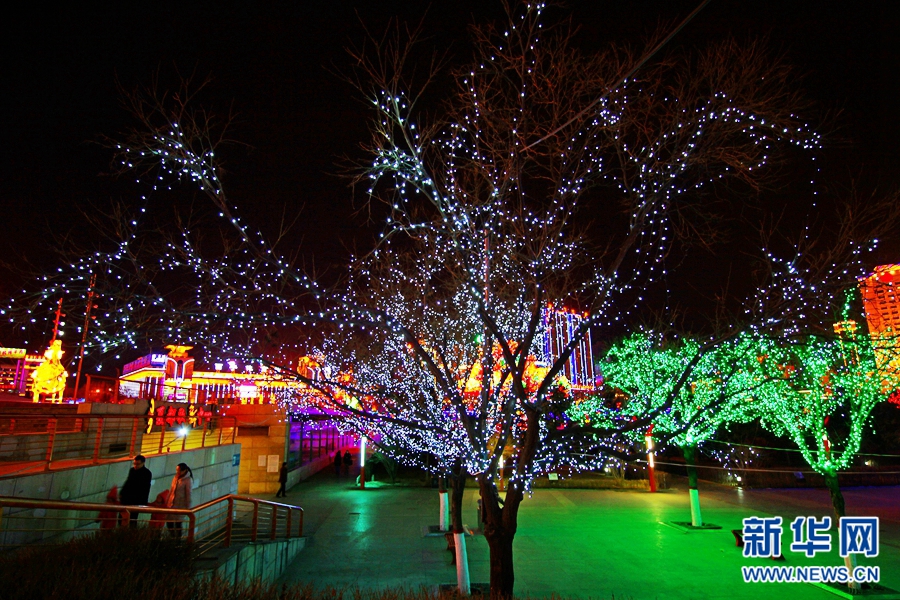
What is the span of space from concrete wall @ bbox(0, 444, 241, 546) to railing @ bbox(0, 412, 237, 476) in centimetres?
27

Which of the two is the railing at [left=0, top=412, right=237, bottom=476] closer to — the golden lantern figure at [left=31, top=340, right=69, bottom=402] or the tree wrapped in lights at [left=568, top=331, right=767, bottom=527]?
the tree wrapped in lights at [left=568, top=331, right=767, bottom=527]

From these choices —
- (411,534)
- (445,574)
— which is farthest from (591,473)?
(445,574)

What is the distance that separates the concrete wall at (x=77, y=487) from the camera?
633cm

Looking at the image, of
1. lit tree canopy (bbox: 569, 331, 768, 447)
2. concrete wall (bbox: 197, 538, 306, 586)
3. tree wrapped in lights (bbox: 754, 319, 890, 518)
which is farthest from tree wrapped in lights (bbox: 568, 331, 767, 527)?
concrete wall (bbox: 197, 538, 306, 586)

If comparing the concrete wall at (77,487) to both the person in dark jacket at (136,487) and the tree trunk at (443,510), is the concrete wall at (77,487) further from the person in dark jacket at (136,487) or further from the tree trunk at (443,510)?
the tree trunk at (443,510)

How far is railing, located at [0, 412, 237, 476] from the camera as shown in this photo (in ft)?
26.2

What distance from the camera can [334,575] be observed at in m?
9.90

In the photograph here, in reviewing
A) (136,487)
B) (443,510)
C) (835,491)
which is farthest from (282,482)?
(835,491)

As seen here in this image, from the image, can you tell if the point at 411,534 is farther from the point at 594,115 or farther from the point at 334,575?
the point at 594,115

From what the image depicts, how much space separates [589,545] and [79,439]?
36.7ft

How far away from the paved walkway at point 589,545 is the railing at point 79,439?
4.09 m

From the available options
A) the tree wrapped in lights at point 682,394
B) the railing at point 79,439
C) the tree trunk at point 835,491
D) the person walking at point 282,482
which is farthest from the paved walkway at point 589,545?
the railing at point 79,439

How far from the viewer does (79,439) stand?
426 inches

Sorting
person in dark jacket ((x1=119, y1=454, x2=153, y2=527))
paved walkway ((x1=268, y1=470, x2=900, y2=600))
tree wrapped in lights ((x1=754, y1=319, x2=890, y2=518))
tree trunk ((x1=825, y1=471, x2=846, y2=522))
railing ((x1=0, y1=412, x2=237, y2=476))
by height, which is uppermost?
tree wrapped in lights ((x1=754, y1=319, x2=890, y2=518))
